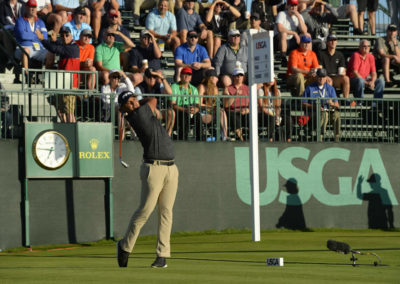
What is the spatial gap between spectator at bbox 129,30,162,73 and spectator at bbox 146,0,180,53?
134 cm

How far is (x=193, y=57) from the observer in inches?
840

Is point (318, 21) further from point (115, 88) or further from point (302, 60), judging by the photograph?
point (115, 88)

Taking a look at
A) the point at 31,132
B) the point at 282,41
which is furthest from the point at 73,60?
the point at 282,41

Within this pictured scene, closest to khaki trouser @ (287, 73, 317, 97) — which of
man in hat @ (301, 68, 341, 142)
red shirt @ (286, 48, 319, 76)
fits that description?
man in hat @ (301, 68, 341, 142)

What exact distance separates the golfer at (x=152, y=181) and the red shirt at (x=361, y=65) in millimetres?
11420

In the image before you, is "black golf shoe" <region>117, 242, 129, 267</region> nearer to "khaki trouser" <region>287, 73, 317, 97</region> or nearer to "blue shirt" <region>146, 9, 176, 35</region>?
"khaki trouser" <region>287, 73, 317, 97</region>

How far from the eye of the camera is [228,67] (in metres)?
21.5

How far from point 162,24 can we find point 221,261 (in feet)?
34.9

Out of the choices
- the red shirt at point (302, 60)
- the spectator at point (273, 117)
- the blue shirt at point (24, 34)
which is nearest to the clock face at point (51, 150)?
the blue shirt at point (24, 34)

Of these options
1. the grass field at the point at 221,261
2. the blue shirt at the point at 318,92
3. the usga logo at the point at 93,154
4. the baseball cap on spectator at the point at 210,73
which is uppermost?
the baseball cap on spectator at the point at 210,73

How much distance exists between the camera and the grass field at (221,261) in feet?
34.4

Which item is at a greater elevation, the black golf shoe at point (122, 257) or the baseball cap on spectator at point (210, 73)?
the baseball cap on spectator at point (210, 73)

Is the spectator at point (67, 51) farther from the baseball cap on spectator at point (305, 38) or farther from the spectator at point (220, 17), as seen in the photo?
the baseball cap on spectator at point (305, 38)

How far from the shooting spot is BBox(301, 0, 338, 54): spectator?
926 inches
